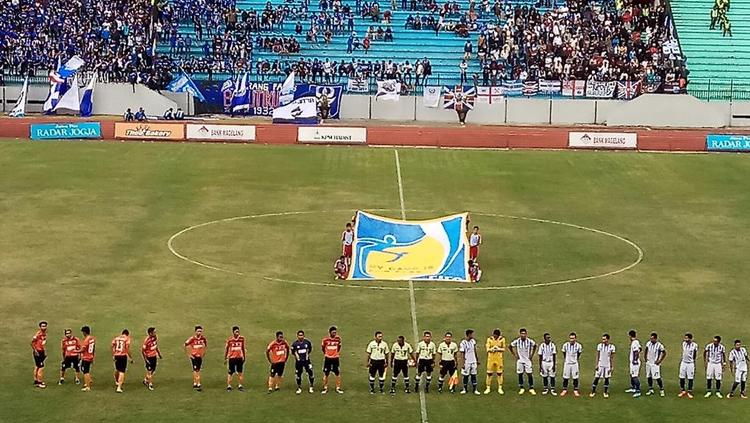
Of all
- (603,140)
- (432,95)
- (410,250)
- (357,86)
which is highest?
(357,86)

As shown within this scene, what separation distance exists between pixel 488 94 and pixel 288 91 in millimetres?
11248

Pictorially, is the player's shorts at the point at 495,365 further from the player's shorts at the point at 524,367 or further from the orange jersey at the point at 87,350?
the orange jersey at the point at 87,350

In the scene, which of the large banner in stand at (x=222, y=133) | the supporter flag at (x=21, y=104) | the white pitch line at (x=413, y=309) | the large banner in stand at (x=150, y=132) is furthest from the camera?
the supporter flag at (x=21, y=104)

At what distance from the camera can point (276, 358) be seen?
2866 cm

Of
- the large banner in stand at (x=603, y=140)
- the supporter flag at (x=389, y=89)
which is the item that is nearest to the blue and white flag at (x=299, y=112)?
the supporter flag at (x=389, y=89)

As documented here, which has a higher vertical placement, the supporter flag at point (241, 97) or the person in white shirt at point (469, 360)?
the supporter flag at point (241, 97)

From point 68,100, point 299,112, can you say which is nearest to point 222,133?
point 299,112

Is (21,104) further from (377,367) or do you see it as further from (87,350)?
(377,367)

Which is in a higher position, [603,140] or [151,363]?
[603,140]

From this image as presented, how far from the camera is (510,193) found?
54281 millimetres

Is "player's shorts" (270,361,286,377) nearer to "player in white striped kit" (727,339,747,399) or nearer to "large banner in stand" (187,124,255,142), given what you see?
"player in white striped kit" (727,339,747,399)

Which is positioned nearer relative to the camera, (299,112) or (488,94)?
(299,112)

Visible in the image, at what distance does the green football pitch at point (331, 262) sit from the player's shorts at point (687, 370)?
48 cm

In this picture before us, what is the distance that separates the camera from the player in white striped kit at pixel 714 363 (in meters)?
28.9
